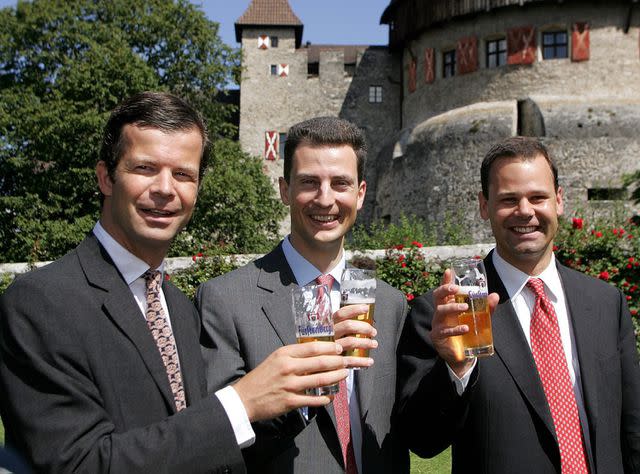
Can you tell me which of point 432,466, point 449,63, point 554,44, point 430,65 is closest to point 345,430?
point 432,466

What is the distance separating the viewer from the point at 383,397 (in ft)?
8.20

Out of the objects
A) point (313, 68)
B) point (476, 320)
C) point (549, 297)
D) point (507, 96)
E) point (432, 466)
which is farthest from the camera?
point (313, 68)

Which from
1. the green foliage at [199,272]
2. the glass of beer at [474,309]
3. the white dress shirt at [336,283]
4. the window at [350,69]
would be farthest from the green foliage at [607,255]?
the window at [350,69]

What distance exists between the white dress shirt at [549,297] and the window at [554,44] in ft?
62.2

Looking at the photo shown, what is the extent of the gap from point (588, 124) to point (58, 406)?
1897 centimetres

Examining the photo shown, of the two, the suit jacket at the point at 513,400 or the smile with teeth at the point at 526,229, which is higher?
the smile with teeth at the point at 526,229

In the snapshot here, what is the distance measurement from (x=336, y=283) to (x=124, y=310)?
1.01m

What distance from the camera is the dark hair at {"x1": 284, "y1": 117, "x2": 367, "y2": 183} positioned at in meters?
2.63

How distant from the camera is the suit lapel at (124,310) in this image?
74.1 inches

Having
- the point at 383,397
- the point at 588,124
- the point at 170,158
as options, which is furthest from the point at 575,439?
the point at 588,124

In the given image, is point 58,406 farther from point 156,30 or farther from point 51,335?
point 156,30

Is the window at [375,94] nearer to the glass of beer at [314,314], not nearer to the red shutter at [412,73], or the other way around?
the red shutter at [412,73]

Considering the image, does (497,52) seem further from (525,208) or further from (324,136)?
(324,136)

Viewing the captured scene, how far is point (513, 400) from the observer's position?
2469mm
